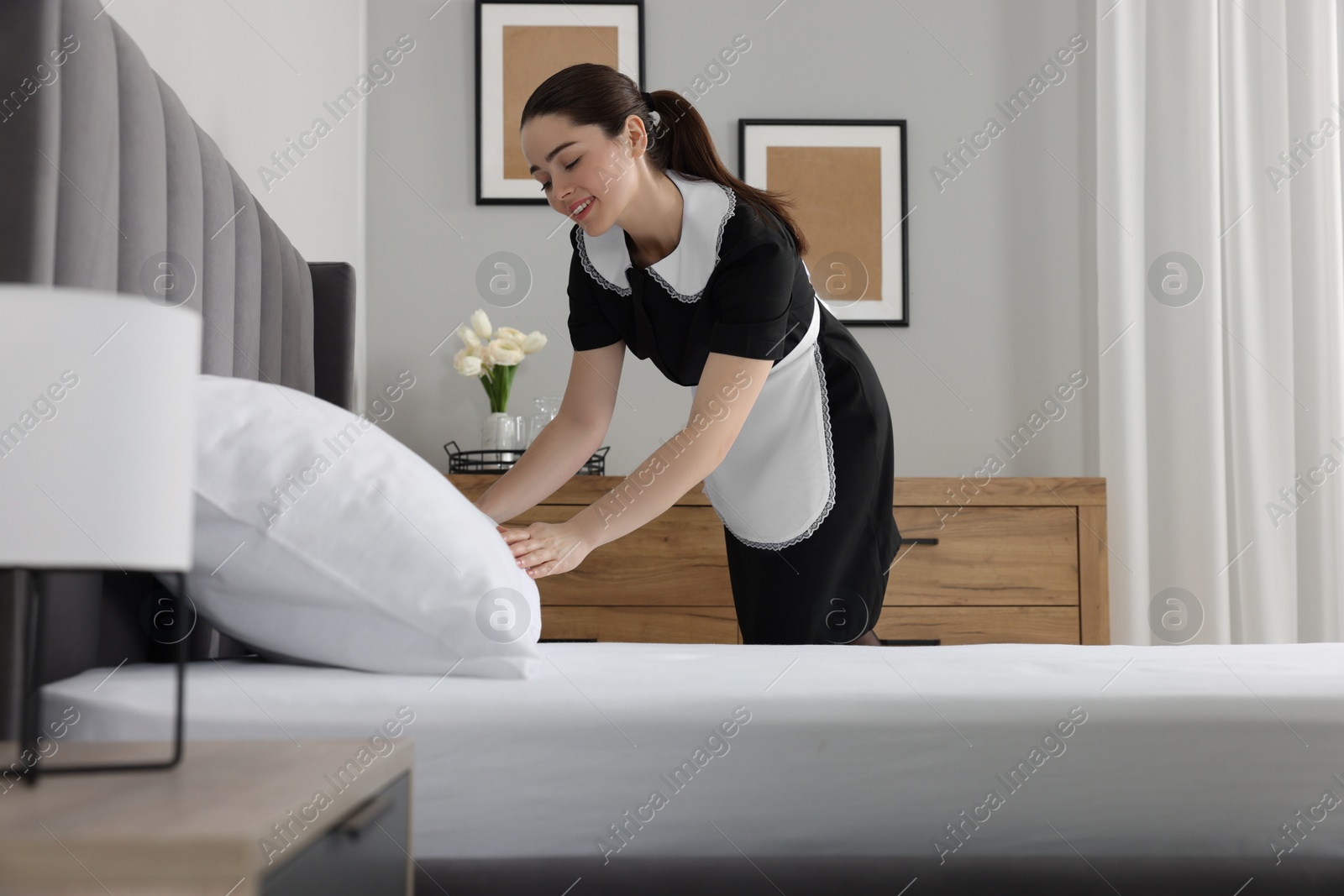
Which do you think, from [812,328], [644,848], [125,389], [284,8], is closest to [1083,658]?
[644,848]

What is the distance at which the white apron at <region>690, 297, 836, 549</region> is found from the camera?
5.29 ft

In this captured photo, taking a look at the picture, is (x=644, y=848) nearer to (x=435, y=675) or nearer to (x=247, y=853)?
(x=435, y=675)

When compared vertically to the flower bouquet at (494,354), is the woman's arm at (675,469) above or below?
below

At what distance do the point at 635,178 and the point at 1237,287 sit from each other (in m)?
1.82

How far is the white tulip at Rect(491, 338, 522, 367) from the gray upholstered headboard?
102cm

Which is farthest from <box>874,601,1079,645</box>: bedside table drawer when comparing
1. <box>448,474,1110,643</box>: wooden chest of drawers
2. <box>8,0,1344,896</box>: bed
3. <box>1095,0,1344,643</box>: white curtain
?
<box>8,0,1344,896</box>: bed

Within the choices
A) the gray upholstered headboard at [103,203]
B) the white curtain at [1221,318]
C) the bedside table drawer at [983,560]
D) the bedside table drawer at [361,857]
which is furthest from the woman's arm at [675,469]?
the white curtain at [1221,318]

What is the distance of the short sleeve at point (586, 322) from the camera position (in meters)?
1.65

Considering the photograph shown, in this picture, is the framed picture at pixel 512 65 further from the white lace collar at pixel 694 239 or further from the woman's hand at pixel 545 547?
the woman's hand at pixel 545 547

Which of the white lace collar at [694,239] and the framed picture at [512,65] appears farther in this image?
the framed picture at [512,65]

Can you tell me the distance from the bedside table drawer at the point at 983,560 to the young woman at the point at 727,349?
58 cm

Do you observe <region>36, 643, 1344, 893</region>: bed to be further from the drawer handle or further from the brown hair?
the brown hair

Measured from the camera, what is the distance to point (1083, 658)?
1000 mm

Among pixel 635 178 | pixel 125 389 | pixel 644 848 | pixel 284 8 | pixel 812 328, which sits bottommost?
pixel 644 848
